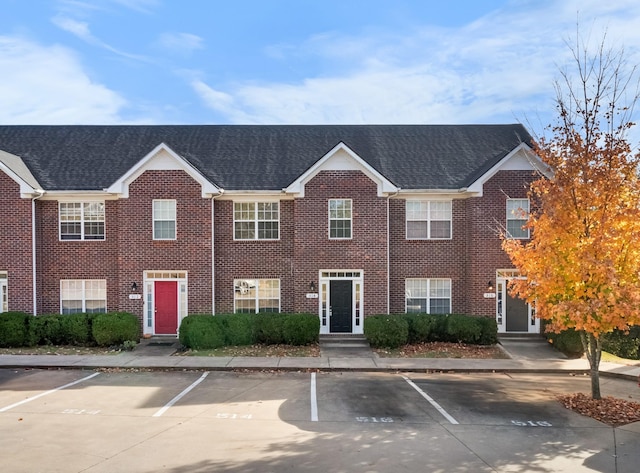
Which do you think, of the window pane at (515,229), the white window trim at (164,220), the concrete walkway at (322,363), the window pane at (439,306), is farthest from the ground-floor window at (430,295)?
the white window trim at (164,220)

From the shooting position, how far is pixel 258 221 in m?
19.1

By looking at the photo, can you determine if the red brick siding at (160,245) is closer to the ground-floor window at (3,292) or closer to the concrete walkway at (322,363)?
the concrete walkway at (322,363)

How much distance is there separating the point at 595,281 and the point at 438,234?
29.3ft

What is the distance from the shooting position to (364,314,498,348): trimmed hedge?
16.9 metres

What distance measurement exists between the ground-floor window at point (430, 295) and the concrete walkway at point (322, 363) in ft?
12.2

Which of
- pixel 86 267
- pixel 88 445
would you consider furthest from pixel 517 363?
pixel 86 267

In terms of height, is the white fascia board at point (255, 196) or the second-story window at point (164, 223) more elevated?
the white fascia board at point (255, 196)

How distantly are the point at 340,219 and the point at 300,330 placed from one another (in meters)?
4.58

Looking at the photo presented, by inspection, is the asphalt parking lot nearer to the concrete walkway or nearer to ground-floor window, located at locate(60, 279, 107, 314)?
the concrete walkway

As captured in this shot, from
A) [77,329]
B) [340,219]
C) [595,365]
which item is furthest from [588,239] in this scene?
[77,329]

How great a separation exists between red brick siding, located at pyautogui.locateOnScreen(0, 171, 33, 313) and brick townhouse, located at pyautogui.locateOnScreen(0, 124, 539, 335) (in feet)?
0.13

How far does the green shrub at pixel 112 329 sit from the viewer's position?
1683 cm

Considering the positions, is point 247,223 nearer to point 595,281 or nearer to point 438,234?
point 438,234

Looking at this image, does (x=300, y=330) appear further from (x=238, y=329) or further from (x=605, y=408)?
(x=605, y=408)
